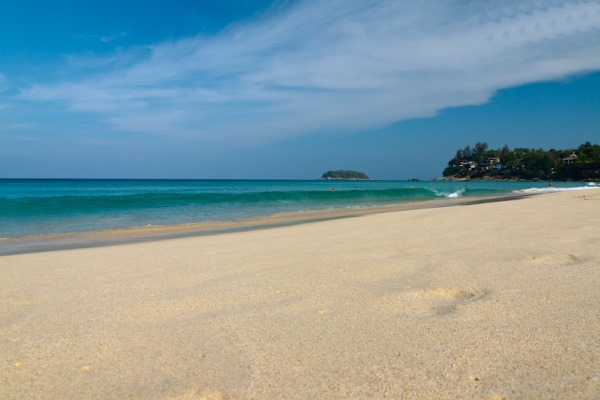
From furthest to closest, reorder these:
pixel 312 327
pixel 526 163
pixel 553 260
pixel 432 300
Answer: pixel 526 163
pixel 553 260
pixel 432 300
pixel 312 327

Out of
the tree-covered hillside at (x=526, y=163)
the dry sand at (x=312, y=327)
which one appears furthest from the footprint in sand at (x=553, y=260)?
the tree-covered hillside at (x=526, y=163)

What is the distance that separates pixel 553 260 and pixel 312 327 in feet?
10.7

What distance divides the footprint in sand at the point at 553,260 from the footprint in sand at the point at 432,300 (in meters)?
1.43

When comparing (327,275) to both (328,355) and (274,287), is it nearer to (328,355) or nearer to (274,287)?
(274,287)

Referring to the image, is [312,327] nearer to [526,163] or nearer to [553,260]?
[553,260]

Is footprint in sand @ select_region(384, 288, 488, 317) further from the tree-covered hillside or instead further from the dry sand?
the tree-covered hillside

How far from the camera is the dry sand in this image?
79.0 inches

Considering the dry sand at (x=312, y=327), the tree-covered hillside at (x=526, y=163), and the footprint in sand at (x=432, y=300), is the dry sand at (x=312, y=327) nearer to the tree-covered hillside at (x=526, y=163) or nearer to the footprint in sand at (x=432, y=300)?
the footprint in sand at (x=432, y=300)

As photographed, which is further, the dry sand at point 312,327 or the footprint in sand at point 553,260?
the footprint in sand at point 553,260

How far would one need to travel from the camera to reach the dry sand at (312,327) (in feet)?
6.59

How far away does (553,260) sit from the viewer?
447 cm

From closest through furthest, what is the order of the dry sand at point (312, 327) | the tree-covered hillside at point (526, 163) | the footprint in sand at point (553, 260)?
the dry sand at point (312, 327)
the footprint in sand at point (553, 260)
the tree-covered hillside at point (526, 163)

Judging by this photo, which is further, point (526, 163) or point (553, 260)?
point (526, 163)

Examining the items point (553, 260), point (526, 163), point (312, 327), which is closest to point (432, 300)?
point (312, 327)
